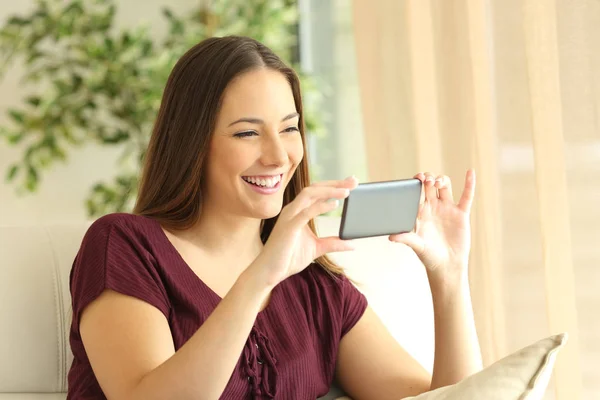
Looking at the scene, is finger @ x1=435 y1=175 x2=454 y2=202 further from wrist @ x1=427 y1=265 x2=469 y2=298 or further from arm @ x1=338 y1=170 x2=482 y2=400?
wrist @ x1=427 y1=265 x2=469 y2=298

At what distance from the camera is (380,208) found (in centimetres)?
128

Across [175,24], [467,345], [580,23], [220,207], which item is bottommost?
[467,345]

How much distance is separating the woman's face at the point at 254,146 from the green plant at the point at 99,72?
5.39ft

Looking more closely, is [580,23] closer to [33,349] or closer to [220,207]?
[220,207]

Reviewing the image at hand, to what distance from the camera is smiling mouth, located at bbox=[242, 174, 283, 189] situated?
1.45 m

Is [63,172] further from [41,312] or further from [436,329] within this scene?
[436,329]

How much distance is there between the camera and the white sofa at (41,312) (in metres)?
1.53

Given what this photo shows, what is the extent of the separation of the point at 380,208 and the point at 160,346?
0.36 metres

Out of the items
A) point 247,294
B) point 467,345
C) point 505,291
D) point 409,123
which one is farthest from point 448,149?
point 247,294

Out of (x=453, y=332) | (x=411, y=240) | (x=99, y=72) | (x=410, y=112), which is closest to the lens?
(x=411, y=240)

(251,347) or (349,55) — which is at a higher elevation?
(349,55)

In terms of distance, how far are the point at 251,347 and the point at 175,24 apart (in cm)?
208

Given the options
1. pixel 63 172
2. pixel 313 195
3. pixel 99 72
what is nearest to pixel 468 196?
pixel 313 195

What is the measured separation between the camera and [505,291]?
1950 mm
